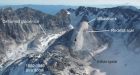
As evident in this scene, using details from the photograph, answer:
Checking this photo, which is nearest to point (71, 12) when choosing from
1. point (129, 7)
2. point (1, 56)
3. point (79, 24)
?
point (79, 24)

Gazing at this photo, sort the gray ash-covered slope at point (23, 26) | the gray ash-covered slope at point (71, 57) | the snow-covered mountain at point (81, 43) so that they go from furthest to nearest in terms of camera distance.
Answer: the gray ash-covered slope at point (23, 26)
the gray ash-covered slope at point (71, 57)
the snow-covered mountain at point (81, 43)

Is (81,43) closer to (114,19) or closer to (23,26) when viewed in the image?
(114,19)

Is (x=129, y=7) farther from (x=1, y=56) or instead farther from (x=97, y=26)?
(x=1, y=56)

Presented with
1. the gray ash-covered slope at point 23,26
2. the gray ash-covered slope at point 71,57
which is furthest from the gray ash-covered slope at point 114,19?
the gray ash-covered slope at point 23,26

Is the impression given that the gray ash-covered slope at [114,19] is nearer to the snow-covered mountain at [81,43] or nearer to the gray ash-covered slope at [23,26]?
the snow-covered mountain at [81,43]

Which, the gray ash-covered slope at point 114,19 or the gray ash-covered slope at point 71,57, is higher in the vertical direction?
the gray ash-covered slope at point 114,19

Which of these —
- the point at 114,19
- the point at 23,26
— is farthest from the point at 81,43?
the point at 23,26

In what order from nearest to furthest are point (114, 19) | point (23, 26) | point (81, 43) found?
point (114, 19), point (81, 43), point (23, 26)

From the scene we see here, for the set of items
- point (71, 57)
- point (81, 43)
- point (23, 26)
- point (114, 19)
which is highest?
point (114, 19)
